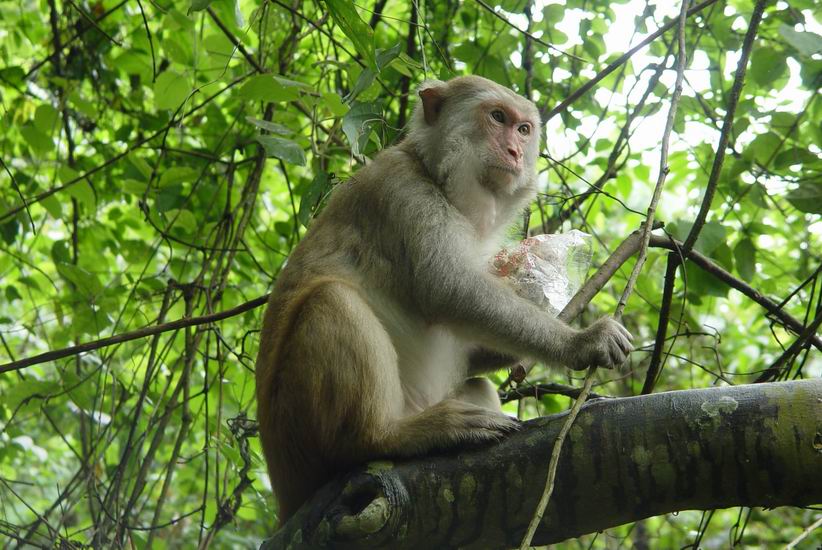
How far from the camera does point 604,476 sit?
2.78 m

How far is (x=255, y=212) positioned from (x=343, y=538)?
4201mm

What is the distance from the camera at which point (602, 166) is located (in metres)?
6.30

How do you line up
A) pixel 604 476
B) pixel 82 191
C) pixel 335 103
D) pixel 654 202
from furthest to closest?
pixel 82 191, pixel 335 103, pixel 654 202, pixel 604 476

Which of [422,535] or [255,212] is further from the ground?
[255,212]

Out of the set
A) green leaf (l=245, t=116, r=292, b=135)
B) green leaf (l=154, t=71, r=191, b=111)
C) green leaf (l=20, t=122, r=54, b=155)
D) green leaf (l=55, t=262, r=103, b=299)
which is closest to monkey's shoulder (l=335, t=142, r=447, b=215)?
green leaf (l=245, t=116, r=292, b=135)

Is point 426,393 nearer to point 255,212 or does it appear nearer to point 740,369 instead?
point 255,212

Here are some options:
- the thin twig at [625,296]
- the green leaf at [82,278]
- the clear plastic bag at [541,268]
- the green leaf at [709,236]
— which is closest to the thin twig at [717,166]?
the thin twig at [625,296]

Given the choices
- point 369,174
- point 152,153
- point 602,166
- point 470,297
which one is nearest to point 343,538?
point 470,297

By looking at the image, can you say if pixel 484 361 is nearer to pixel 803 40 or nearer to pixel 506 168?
pixel 506 168

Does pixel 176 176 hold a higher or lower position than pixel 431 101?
higher

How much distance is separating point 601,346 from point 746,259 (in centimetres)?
191

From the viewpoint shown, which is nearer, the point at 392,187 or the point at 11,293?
the point at 392,187

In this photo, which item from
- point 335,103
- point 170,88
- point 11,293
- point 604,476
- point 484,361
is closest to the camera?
point 604,476

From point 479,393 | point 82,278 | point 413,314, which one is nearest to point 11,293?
point 82,278
